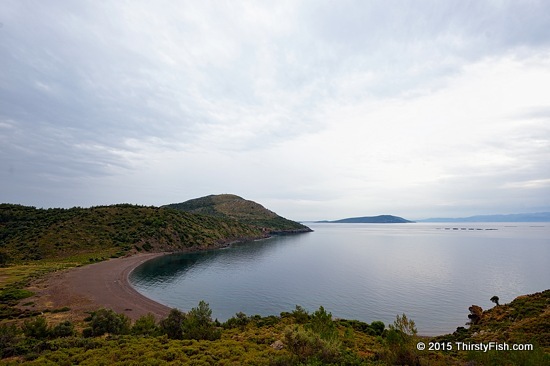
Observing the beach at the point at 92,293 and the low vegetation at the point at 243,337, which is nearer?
the low vegetation at the point at 243,337

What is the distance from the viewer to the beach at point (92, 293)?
1480 inches

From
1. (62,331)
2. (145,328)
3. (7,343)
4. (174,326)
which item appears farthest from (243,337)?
(7,343)

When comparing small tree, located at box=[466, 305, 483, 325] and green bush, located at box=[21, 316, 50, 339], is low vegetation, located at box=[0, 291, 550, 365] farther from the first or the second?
small tree, located at box=[466, 305, 483, 325]

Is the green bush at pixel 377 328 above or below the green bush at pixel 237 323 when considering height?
below

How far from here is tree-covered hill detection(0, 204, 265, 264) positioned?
79.4m

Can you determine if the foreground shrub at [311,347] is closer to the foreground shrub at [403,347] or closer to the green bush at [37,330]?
the foreground shrub at [403,347]

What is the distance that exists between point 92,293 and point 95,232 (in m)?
57.8

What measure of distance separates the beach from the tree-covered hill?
80.0 ft

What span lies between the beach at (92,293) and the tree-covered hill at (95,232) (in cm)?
2439

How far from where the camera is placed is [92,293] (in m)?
44.7

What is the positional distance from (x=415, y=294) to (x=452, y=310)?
7811mm

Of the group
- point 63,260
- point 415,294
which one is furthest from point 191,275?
point 415,294

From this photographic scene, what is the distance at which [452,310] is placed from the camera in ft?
132

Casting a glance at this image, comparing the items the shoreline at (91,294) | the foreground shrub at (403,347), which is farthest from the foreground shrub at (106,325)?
the foreground shrub at (403,347)
